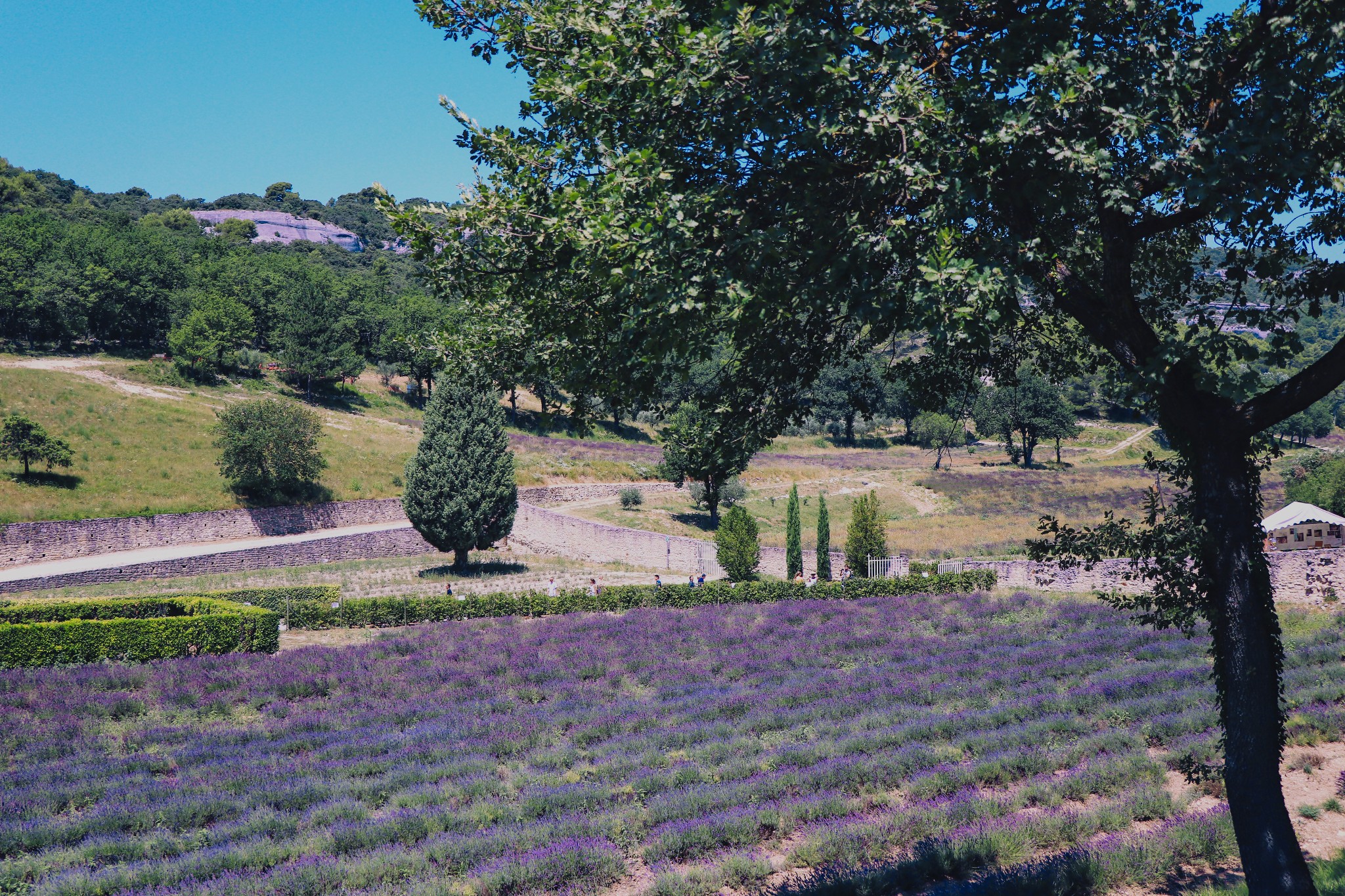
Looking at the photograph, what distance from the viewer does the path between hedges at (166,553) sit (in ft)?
117

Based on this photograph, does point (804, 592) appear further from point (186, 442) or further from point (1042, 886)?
point (186, 442)

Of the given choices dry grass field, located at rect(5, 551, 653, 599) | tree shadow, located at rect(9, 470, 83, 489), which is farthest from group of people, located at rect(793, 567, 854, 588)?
tree shadow, located at rect(9, 470, 83, 489)

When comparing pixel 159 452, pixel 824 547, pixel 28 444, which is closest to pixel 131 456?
pixel 159 452

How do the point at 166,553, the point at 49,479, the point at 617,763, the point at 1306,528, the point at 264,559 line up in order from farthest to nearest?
1. the point at 49,479
2. the point at 264,559
3. the point at 166,553
4. the point at 1306,528
5. the point at 617,763

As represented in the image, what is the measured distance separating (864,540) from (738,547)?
5885 mm

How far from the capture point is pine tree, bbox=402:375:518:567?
3922 centimetres

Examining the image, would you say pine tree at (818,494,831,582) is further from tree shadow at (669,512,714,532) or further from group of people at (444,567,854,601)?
tree shadow at (669,512,714,532)

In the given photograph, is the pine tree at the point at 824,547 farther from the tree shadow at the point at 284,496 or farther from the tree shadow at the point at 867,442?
the tree shadow at the point at 867,442

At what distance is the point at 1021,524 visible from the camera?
53562mm

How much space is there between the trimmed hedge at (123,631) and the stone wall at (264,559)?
11884 mm

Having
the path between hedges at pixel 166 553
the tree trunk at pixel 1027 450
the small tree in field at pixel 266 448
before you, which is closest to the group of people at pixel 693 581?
the path between hedges at pixel 166 553

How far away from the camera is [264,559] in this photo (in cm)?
4184

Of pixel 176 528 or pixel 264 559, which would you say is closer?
pixel 264 559

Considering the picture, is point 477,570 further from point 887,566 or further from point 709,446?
point 709,446
